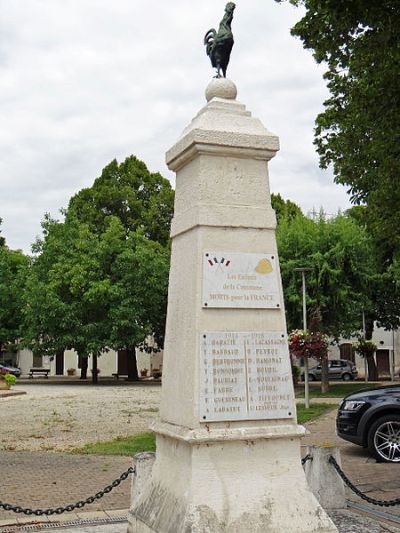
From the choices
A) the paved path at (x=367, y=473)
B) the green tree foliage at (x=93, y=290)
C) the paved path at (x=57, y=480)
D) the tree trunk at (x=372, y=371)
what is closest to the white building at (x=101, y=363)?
the green tree foliage at (x=93, y=290)

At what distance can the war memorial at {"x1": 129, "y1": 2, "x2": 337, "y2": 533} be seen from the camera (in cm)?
514

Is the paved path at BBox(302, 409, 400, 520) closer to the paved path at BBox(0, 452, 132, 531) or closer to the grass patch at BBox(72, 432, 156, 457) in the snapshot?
the paved path at BBox(0, 452, 132, 531)

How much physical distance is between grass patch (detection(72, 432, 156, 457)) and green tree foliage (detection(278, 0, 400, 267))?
24.2 feet

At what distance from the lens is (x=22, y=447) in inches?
523

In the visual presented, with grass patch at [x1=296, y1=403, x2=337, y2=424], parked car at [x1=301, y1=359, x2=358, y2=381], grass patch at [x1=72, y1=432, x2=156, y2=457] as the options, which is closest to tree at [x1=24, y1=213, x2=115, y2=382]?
grass patch at [x1=296, y1=403, x2=337, y2=424]

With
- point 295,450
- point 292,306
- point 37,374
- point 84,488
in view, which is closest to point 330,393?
point 292,306

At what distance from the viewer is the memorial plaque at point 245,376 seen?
17.3ft

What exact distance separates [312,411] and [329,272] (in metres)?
11.5

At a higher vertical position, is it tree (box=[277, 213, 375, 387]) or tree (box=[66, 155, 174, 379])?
tree (box=[66, 155, 174, 379])

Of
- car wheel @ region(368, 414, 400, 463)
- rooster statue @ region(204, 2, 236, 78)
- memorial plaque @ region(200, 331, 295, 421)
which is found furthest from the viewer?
car wheel @ region(368, 414, 400, 463)

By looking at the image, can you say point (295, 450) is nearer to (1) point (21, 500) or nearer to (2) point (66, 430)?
(1) point (21, 500)

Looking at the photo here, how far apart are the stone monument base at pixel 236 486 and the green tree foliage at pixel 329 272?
985 inches

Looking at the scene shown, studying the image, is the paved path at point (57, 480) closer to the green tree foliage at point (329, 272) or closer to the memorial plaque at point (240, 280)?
the memorial plaque at point (240, 280)

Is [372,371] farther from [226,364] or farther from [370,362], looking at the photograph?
[226,364]
